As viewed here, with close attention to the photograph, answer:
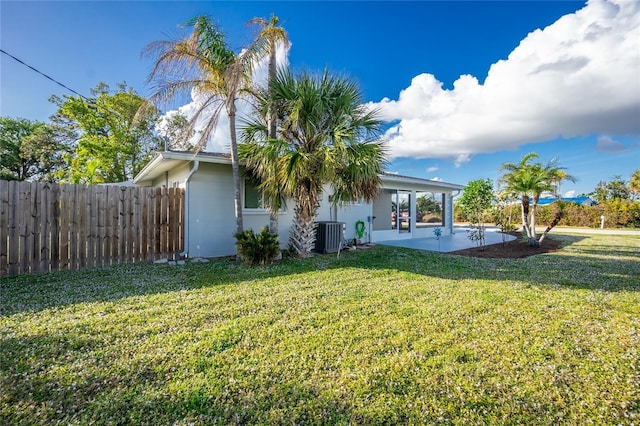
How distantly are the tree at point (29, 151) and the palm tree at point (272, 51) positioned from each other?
22.8m

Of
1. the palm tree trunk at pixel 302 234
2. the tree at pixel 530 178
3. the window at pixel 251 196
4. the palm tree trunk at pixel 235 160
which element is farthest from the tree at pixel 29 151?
the tree at pixel 530 178

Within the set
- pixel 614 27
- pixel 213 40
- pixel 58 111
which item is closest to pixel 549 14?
pixel 614 27

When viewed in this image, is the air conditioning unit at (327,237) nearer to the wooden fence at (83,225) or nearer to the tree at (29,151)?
the wooden fence at (83,225)

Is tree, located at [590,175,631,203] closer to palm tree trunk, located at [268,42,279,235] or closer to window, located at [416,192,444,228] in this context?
window, located at [416,192,444,228]

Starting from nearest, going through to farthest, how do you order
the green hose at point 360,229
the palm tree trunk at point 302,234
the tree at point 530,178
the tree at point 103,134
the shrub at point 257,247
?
1. the shrub at point 257,247
2. the palm tree trunk at point 302,234
3. the tree at point 530,178
4. the green hose at point 360,229
5. the tree at point 103,134

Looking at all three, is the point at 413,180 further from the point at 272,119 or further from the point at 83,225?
the point at 83,225

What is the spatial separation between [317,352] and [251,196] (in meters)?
6.87

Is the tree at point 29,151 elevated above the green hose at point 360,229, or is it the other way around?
the tree at point 29,151

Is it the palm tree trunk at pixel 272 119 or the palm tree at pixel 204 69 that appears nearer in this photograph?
the palm tree at pixel 204 69

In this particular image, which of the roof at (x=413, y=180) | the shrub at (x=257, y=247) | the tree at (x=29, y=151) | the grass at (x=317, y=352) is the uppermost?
the tree at (x=29, y=151)

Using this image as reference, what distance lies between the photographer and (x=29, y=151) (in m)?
21.1

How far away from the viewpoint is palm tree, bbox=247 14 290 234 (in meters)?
6.86

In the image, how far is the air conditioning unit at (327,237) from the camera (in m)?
9.16

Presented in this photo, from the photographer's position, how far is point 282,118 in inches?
311
